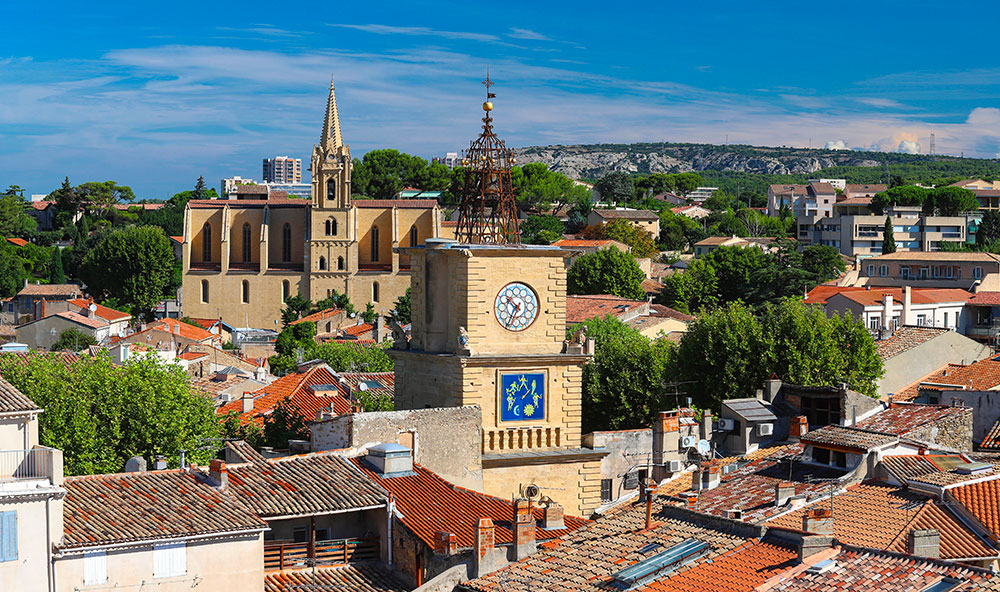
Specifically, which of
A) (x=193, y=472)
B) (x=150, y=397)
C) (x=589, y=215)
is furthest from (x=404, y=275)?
(x=193, y=472)

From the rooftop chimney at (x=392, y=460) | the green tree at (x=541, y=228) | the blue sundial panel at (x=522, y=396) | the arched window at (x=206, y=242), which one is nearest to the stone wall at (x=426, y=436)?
the rooftop chimney at (x=392, y=460)

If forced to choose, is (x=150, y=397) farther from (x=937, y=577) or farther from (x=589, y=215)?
(x=589, y=215)

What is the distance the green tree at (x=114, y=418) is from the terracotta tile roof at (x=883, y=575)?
17992 mm

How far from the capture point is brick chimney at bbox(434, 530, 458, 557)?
2166cm

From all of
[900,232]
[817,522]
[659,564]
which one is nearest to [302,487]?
[659,564]

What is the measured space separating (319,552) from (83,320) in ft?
225

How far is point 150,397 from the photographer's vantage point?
1367 inches

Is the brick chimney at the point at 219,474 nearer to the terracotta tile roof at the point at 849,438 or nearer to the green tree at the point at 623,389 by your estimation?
Result: the terracotta tile roof at the point at 849,438

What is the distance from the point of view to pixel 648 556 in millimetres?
20688

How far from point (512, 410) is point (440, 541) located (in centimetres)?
748

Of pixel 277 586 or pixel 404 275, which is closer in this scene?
pixel 277 586

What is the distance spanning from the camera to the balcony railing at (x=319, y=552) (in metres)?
22.8

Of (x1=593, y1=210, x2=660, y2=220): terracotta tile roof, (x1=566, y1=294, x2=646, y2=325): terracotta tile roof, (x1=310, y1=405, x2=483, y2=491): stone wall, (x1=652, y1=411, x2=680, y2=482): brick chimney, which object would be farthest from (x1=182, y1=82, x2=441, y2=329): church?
(x1=310, y1=405, x2=483, y2=491): stone wall

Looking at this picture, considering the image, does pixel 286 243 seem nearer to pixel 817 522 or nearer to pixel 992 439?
pixel 992 439
